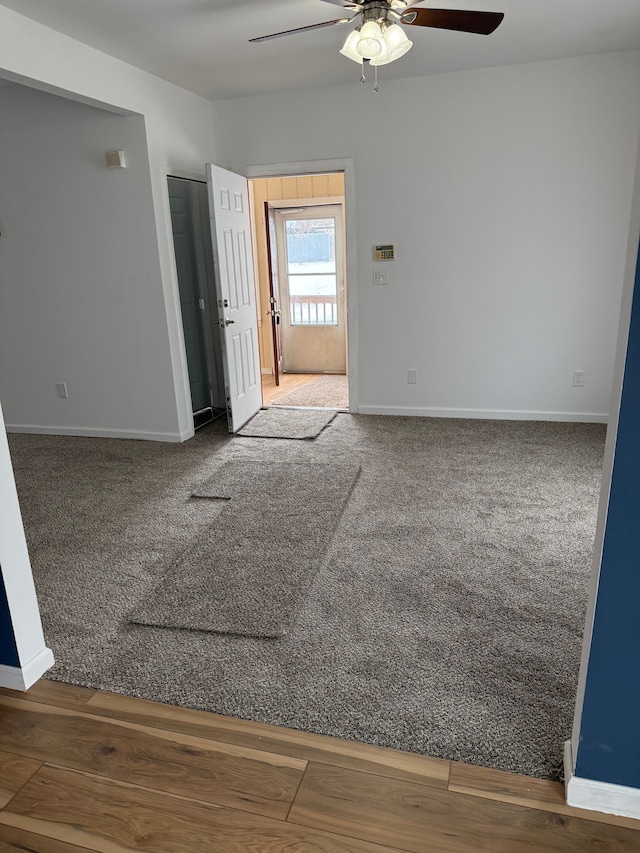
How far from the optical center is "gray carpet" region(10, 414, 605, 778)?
185 cm

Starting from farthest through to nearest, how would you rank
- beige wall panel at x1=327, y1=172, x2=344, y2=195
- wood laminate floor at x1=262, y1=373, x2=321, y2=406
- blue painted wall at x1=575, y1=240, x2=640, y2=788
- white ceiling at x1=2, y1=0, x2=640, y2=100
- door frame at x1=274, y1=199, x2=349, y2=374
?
door frame at x1=274, y1=199, x2=349, y2=374, beige wall panel at x1=327, y1=172, x2=344, y2=195, wood laminate floor at x1=262, y1=373, x2=321, y2=406, white ceiling at x1=2, y1=0, x2=640, y2=100, blue painted wall at x1=575, y1=240, x2=640, y2=788

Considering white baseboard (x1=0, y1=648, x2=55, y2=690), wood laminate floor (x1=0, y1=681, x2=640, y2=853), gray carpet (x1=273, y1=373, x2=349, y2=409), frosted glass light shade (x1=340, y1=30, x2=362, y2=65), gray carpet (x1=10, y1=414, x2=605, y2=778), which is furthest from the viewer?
gray carpet (x1=273, y1=373, x2=349, y2=409)

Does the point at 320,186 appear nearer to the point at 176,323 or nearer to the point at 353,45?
the point at 176,323

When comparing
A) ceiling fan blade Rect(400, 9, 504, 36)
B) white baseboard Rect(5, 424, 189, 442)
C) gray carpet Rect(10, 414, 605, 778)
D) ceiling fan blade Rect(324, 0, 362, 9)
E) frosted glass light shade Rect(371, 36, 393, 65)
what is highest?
ceiling fan blade Rect(324, 0, 362, 9)

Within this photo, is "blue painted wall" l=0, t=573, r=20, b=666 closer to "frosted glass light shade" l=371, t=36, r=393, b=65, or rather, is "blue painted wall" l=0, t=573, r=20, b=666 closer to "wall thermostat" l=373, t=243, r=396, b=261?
"frosted glass light shade" l=371, t=36, r=393, b=65

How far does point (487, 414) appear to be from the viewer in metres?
4.89

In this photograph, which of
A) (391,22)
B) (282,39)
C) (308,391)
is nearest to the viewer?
(391,22)

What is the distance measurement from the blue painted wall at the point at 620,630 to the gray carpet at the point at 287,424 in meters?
3.29

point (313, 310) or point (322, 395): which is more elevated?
point (313, 310)

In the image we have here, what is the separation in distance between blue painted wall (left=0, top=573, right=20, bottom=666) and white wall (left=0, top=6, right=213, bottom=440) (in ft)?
8.95

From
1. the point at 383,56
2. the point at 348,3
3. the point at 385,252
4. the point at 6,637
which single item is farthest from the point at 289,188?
the point at 6,637

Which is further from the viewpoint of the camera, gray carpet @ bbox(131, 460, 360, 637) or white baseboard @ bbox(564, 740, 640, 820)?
gray carpet @ bbox(131, 460, 360, 637)

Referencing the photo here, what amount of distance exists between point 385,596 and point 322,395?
366 centimetres

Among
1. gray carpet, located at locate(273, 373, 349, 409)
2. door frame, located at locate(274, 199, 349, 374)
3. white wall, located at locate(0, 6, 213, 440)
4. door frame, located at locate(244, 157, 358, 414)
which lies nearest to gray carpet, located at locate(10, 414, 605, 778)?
white wall, located at locate(0, 6, 213, 440)
